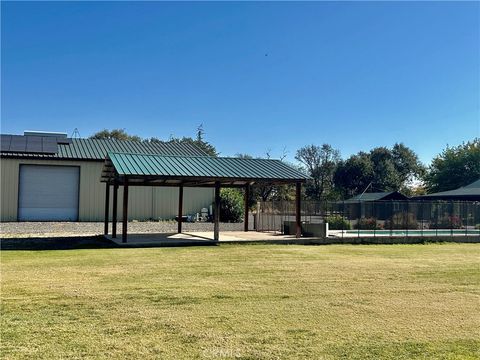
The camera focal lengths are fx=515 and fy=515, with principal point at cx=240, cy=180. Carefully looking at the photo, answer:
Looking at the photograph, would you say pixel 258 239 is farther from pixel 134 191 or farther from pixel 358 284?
pixel 134 191

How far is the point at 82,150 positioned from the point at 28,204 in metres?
4.51

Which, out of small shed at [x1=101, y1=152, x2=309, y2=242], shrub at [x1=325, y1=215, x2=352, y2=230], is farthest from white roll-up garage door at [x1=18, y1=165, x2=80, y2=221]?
shrub at [x1=325, y1=215, x2=352, y2=230]

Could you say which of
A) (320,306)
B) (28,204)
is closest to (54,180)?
(28,204)

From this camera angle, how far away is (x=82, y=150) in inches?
1212

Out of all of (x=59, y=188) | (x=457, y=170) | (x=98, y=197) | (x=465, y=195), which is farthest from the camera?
(x=457, y=170)

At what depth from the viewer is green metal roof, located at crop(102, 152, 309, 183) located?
17859 millimetres

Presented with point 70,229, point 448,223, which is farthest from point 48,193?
point 448,223

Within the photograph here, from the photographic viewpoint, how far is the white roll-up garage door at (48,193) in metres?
28.4

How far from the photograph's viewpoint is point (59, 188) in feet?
95.3

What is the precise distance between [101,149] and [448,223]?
792 inches

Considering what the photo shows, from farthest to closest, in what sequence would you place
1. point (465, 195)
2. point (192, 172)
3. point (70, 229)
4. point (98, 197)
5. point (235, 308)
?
point (465, 195) → point (98, 197) → point (70, 229) → point (192, 172) → point (235, 308)

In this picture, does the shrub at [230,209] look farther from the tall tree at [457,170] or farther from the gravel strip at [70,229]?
the tall tree at [457,170]

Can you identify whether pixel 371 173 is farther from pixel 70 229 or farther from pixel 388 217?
pixel 70 229

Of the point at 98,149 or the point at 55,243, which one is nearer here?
the point at 55,243
